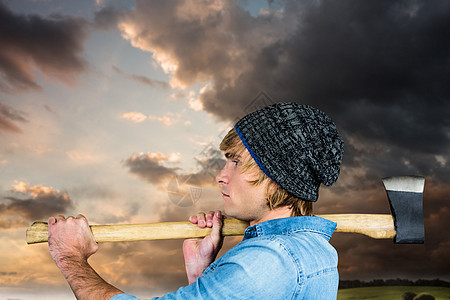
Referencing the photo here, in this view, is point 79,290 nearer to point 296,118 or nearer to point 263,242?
point 263,242

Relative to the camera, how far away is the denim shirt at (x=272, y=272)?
204cm

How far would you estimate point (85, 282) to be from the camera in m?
2.57

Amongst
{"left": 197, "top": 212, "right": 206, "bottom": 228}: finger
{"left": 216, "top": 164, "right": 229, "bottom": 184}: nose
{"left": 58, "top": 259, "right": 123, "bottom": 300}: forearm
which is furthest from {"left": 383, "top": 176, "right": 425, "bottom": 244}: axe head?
{"left": 58, "top": 259, "right": 123, "bottom": 300}: forearm

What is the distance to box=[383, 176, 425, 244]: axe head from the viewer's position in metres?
3.89

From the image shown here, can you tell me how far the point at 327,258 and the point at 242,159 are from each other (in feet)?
2.68

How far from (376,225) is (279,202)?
170 centimetres

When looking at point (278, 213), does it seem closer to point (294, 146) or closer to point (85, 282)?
point (294, 146)

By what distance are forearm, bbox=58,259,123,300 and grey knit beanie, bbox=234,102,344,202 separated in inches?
47.1

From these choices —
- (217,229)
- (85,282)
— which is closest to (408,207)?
(217,229)

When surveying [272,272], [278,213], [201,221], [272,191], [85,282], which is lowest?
[272,272]

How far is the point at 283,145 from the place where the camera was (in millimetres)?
2564

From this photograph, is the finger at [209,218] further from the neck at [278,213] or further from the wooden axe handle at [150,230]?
the neck at [278,213]

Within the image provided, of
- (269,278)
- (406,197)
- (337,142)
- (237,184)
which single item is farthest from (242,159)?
(406,197)

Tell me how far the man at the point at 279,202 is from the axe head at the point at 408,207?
4.76ft
